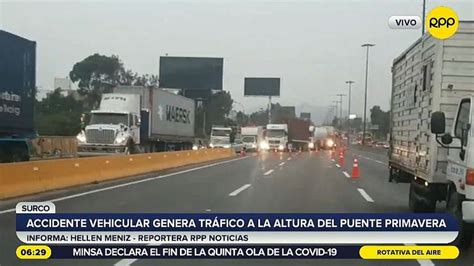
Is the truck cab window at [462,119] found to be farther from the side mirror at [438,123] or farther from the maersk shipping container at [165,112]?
the maersk shipping container at [165,112]

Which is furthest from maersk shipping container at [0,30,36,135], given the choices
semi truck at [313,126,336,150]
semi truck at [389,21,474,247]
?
semi truck at [313,126,336,150]

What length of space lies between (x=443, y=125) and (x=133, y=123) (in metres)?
24.8

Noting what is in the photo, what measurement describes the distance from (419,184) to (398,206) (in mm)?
3204

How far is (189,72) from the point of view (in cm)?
6122

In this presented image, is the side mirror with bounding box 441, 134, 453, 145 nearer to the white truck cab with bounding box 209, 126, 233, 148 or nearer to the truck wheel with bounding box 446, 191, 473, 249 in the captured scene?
the truck wheel with bounding box 446, 191, 473, 249

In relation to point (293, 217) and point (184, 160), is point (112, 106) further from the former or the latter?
point (293, 217)

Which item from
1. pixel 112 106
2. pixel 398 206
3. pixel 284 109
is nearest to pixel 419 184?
pixel 398 206

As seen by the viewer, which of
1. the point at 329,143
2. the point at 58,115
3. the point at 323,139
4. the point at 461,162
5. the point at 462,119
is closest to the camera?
the point at 461,162

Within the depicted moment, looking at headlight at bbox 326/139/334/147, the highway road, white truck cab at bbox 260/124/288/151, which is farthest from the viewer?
headlight at bbox 326/139/334/147

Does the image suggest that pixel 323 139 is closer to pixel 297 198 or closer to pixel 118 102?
pixel 118 102

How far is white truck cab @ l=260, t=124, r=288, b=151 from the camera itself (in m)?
60.7

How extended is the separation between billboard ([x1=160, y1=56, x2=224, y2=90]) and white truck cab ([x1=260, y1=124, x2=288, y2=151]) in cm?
713

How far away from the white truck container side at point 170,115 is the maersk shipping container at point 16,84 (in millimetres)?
14314

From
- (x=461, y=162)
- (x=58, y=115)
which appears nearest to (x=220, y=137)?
(x=58, y=115)
